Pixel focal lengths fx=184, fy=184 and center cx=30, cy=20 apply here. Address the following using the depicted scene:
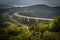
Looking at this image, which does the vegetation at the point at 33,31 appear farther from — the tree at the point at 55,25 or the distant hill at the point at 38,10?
the distant hill at the point at 38,10

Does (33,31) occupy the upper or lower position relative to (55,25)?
lower

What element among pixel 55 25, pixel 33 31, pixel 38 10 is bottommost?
pixel 33 31

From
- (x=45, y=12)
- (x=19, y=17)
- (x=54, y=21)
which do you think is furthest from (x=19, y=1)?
(x=54, y=21)

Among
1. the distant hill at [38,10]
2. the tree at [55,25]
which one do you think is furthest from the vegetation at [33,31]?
the distant hill at [38,10]

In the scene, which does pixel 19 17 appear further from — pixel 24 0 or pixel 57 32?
pixel 57 32

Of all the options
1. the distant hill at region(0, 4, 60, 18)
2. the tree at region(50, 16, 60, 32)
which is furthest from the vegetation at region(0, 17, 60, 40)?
the distant hill at region(0, 4, 60, 18)

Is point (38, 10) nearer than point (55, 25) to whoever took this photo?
No

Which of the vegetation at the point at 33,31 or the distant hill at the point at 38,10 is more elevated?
the distant hill at the point at 38,10

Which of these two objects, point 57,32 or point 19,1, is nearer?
point 57,32
